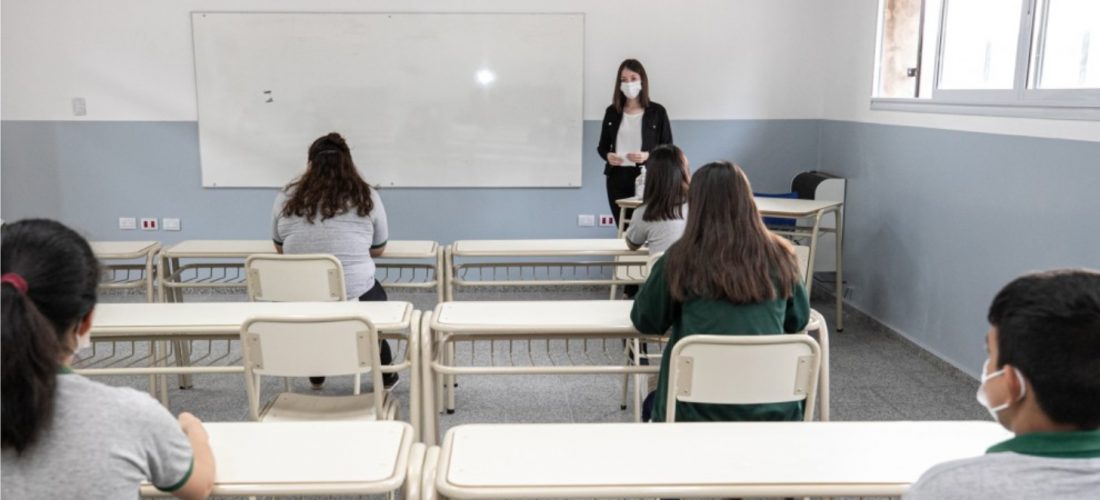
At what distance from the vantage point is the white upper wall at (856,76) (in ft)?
13.4

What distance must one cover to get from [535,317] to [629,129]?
2.98m

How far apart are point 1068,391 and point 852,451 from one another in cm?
60

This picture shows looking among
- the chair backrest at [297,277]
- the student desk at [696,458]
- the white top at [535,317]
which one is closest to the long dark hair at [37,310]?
the student desk at [696,458]

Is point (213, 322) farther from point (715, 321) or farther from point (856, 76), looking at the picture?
point (856, 76)

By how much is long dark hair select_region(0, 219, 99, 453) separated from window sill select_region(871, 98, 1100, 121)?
329 cm

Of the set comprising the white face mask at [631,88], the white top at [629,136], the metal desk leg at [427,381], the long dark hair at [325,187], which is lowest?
the metal desk leg at [427,381]

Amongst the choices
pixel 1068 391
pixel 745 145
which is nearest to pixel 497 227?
pixel 745 145

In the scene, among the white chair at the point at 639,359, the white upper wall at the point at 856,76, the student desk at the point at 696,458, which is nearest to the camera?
the student desk at the point at 696,458

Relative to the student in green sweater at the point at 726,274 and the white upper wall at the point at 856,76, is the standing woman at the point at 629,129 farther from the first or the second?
the student in green sweater at the point at 726,274

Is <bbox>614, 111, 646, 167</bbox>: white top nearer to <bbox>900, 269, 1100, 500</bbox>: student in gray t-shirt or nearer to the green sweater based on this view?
the green sweater

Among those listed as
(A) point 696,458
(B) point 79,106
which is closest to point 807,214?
(A) point 696,458

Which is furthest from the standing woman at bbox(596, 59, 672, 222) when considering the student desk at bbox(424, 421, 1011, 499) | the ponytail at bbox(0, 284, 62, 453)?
the ponytail at bbox(0, 284, 62, 453)

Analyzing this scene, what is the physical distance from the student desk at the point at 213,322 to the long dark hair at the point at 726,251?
0.81 metres

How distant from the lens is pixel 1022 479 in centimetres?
101
